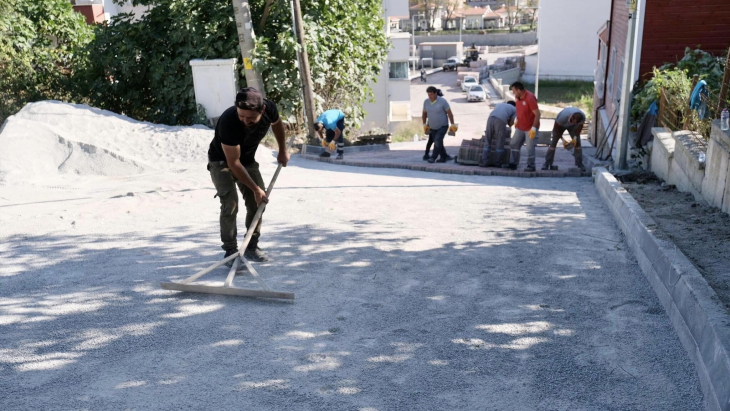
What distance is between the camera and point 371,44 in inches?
703

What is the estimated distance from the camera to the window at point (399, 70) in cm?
3359

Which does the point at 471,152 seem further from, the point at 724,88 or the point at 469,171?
the point at 724,88

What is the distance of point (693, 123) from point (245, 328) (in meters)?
6.74

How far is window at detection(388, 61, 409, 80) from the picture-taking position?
1323 inches

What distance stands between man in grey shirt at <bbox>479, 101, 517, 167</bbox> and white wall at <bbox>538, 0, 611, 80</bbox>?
126 feet

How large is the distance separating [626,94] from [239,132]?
6.54 meters

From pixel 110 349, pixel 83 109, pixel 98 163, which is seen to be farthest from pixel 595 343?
pixel 83 109

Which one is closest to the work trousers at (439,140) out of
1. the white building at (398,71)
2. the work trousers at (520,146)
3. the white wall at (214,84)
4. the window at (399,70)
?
the work trousers at (520,146)

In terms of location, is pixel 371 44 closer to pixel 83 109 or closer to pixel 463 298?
pixel 83 109

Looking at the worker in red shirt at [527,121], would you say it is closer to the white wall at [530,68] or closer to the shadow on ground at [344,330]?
the shadow on ground at [344,330]

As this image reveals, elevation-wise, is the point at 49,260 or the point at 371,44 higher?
the point at 371,44

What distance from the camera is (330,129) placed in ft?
42.0

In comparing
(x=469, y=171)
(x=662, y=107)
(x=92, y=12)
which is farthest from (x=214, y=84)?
(x=92, y=12)

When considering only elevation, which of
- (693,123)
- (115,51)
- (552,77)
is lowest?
(552,77)
